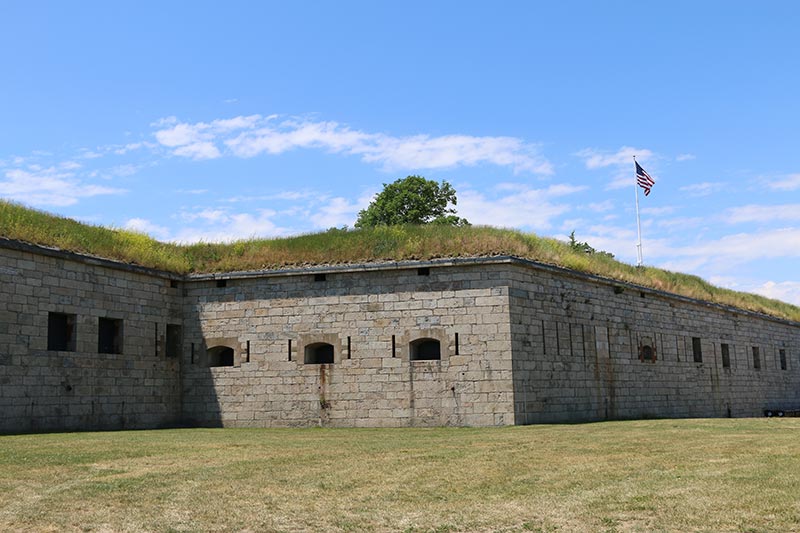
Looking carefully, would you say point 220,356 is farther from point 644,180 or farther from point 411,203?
point 411,203

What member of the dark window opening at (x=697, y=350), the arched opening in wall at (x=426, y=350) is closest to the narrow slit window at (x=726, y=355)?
the dark window opening at (x=697, y=350)

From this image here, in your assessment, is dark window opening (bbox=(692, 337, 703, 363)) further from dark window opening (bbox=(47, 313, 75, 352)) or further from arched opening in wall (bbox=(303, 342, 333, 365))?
dark window opening (bbox=(47, 313, 75, 352))

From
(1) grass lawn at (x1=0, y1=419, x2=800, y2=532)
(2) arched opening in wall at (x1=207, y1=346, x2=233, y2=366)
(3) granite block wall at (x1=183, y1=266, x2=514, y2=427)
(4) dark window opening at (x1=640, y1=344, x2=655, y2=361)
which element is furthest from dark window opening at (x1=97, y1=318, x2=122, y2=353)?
(4) dark window opening at (x1=640, y1=344, x2=655, y2=361)

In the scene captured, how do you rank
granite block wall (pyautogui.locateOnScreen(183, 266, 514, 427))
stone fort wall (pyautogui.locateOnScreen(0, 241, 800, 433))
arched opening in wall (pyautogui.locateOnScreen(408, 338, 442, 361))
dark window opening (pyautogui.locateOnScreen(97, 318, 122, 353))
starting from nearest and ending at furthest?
stone fort wall (pyautogui.locateOnScreen(0, 241, 800, 433)), granite block wall (pyautogui.locateOnScreen(183, 266, 514, 427)), dark window opening (pyautogui.locateOnScreen(97, 318, 122, 353)), arched opening in wall (pyautogui.locateOnScreen(408, 338, 442, 361))

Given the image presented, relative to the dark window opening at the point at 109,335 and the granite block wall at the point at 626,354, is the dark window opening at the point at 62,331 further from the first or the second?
the granite block wall at the point at 626,354

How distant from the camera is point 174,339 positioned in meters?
19.8

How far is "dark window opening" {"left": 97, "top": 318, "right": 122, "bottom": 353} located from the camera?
18.0m

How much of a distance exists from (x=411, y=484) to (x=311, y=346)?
10.8m

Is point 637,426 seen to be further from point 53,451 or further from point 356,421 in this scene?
point 53,451

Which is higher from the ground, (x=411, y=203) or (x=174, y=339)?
(x=411, y=203)

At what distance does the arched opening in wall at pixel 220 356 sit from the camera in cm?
1967

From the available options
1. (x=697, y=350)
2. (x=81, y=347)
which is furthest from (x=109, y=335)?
(x=697, y=350)

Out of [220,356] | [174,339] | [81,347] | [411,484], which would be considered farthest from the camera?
[220,356]

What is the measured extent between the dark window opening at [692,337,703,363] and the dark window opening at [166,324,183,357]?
14662mm
